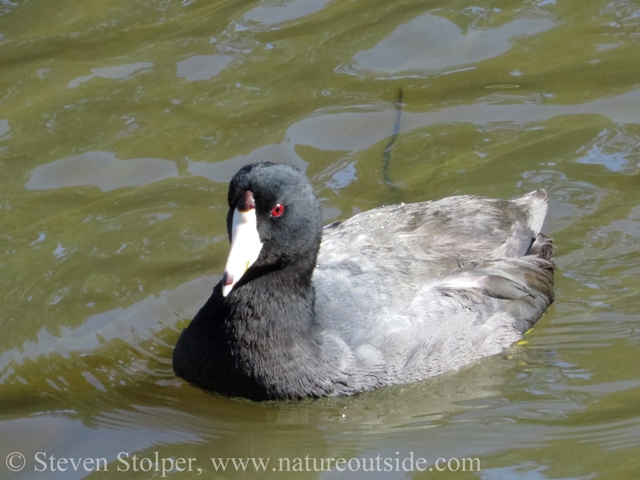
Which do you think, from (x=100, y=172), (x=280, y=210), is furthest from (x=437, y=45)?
(x=280, y=210)

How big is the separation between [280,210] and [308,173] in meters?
2.00

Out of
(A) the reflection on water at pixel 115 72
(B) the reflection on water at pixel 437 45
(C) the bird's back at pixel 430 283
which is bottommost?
(C) the bird's back at pixel 430 283

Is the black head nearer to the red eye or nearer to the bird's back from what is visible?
the red eye

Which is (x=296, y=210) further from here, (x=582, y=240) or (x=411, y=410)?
(x=582, y=240)

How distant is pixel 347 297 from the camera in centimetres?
497

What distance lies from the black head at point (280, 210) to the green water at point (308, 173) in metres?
0.76

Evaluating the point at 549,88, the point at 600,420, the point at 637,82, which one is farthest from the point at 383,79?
the point at 600,420

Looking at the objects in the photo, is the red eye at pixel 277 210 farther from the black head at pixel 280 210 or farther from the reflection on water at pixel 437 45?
the reflection on water at pixel 437 45

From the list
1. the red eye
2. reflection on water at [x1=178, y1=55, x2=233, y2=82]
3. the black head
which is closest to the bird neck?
the black head

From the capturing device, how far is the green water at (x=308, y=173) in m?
→ 4.55

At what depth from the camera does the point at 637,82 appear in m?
7.02

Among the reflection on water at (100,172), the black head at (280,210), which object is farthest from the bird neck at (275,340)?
the reflection on water at (100,172)

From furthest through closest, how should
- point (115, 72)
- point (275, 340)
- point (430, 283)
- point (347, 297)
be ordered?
point (115, 72), point (430, 283), point (347, 297), point (275, 340)

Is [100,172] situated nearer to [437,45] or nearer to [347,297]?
[347,297]
